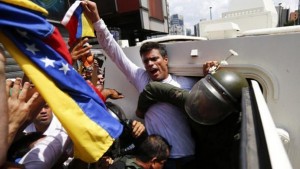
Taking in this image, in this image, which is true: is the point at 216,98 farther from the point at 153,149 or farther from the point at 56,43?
the point at 56,43

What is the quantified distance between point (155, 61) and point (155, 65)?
0.04 metres

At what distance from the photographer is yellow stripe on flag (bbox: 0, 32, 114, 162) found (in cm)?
125

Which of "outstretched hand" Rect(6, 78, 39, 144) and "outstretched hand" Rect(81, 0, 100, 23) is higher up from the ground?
"outstretched hand" Rect(81, 0, 100, 23)

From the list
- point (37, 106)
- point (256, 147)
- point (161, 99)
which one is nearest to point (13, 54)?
point (37, 106)

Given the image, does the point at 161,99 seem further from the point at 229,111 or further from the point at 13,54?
the point at 13,54

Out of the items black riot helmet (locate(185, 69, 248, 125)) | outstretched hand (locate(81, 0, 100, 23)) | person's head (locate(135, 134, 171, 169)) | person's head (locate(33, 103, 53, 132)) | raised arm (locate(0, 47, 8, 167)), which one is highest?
outstretched hand (locate(81, 0, 100, 23))

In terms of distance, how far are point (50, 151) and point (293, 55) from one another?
5.44 ft

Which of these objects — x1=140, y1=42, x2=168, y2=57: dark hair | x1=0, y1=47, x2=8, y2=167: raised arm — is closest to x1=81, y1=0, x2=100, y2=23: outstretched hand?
x1=140, y1=42, x2=168, y2=57: dark hair

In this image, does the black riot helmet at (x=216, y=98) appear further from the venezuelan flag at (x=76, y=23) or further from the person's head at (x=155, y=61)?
the venezuelan flag at (x=76, y=23)

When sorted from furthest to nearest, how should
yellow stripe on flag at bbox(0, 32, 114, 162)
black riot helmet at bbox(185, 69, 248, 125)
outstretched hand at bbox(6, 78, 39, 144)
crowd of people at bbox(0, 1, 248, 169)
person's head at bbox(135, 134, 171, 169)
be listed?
person's head at bbox(135, 134, 171, 169) < black riot helmet at bbox(185, 69, 248, 125) < crowd of people at bbox(0, 1, 248, 169) < yellow stripe on flag at bbox(0, 32, 114, 162) < outstretched hand at bbox(6, 78, 39, 144)

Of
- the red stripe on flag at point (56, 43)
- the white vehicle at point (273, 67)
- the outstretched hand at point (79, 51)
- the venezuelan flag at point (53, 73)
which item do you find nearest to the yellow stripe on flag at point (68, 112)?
the venezuelan flag at point (53, 73)

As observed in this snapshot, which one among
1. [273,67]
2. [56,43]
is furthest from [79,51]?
[273,67]

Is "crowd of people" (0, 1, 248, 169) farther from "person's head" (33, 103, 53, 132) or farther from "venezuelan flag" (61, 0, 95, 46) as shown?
"venezuelan flag" (61, 0, 95, 46)

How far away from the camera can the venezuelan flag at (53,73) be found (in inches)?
48.1
